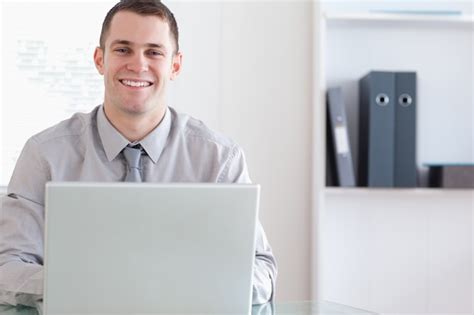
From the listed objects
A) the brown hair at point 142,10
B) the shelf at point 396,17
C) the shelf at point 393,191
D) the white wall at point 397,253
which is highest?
the shelf at point 396,17

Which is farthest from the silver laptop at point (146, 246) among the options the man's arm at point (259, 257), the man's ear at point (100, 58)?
the man's ear at point (100, 58)

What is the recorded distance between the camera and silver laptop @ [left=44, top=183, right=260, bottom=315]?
1066 millimetres

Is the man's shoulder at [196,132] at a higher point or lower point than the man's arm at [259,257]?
higher

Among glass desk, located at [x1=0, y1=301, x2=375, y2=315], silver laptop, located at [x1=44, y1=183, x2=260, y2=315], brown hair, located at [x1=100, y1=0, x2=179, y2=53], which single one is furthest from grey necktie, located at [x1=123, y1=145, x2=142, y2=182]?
silver laptop, located at [x1=44, y1=183, x2=260, y2=315]

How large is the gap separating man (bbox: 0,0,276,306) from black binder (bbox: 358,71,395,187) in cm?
75

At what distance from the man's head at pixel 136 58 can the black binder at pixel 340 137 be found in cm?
84

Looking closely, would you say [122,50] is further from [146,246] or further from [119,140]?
[146,246]

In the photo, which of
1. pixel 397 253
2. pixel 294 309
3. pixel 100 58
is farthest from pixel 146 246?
pixel 397 253

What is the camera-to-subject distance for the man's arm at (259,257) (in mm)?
1480

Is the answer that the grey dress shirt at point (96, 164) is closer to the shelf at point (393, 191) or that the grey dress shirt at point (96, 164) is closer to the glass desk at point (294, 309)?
the glass desk at point (294, 309)

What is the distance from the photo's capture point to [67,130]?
189 centimetres

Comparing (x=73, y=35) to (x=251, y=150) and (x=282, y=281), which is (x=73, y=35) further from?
(x=282, y=281)

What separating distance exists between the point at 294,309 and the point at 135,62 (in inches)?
31.8

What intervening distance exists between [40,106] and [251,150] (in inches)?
34.2
